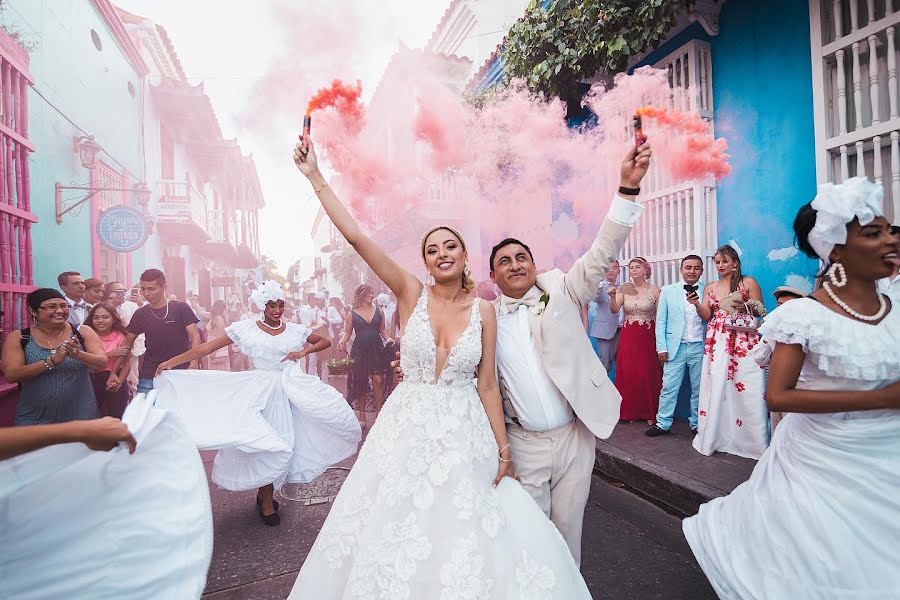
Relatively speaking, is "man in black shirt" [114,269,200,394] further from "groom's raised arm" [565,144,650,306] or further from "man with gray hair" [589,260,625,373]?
"man with gray hair" [589,260,625,373]

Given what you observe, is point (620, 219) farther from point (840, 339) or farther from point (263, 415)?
point (263, 415)

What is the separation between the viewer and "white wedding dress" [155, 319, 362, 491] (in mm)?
4270

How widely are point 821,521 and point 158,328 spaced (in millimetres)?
5677

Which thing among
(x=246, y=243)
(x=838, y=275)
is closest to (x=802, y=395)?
(x=838, y=275)

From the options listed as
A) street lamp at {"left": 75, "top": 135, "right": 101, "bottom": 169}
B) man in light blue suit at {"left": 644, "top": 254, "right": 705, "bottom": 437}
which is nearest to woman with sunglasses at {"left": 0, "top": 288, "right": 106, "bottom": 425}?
street lamp at {"left": 75, "top": 135, "right": 101, "bottom": 169}

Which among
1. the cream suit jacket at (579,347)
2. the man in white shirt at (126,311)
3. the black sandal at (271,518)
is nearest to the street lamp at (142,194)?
the man in white shirt at (126,311)

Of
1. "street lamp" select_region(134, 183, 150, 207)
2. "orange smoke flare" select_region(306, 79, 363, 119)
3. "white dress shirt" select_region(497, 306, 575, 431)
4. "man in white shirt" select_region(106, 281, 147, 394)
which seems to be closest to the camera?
"white dress shirt" select_region(497, 306, 575, 431)

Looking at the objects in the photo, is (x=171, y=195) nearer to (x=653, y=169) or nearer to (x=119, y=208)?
(x=119, y=208)

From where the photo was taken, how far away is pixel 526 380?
8.62 ft

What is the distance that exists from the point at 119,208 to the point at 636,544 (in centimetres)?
807

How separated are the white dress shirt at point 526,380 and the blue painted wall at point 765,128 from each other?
393 centimetres

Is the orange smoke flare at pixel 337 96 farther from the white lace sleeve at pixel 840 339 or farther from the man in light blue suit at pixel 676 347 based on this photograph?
the man in light blue suit at pixel 676 347

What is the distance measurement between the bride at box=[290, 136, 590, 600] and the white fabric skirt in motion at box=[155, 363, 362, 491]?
2.11 meters

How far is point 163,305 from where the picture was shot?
18.6 feet
